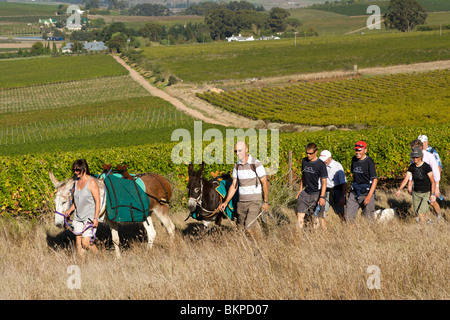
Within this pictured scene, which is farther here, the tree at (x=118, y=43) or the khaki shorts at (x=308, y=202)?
the tree at (x=118, y=43)

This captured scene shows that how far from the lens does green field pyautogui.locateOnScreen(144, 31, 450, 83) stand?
9407 centimetres

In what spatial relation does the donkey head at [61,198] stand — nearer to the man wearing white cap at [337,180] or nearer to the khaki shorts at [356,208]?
the man wearing white cap at [337,180]

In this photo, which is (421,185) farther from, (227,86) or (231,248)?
(227,86)

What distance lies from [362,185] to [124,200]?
434cm

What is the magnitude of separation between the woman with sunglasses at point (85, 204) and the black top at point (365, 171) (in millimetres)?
4709

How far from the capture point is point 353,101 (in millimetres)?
54562

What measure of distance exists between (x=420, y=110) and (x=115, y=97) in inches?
1758

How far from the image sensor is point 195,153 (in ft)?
52.2

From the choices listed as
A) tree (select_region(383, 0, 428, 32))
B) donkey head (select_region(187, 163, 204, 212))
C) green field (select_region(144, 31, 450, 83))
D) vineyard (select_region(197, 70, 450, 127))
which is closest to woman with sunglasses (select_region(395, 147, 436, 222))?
donkey head (select_region(187, 163, 204, 212))

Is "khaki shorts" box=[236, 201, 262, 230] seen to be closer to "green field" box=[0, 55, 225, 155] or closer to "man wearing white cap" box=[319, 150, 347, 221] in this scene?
"man wearing white cap" box=[319, 150, 347, 221]

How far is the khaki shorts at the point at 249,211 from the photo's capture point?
28.7ft

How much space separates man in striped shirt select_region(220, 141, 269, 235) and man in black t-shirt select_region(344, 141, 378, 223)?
1.91 meters

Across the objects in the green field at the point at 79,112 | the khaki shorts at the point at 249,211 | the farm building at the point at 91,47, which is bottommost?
the green field at the point at 79,112

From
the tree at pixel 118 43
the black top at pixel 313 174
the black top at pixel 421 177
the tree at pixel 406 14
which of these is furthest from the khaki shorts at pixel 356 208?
the tree at pixel 406 14
